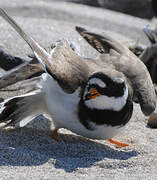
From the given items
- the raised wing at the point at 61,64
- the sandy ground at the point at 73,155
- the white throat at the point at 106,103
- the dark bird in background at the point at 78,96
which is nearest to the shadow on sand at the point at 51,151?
the sandy ground at the point at 73,155

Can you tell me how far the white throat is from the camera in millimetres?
3434

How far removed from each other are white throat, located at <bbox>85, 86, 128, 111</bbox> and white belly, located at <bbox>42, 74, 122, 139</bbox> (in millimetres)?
109

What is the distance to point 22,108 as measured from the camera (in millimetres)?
3762

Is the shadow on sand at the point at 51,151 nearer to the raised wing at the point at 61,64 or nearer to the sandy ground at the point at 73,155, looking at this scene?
the sandy ground at the point at 73,155

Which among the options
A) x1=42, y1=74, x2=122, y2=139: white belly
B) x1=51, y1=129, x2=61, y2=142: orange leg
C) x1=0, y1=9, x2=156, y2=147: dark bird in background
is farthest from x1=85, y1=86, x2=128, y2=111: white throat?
x1=51, y1=129, x2=61, y2=142: orange leg

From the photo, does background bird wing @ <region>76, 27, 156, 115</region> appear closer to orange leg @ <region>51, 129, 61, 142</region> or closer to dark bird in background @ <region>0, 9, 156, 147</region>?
dark bird in background @ <region>0, 9, 156, 147</region>

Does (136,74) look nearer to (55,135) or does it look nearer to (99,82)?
(99,82)

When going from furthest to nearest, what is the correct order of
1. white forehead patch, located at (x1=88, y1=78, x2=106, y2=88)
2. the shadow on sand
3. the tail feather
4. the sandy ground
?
1. the tail feather
2. white forehead patch, located at (x1=88, y1=78, x2=106, y2=88)
3. the shadow on sand
4. the sandy ground

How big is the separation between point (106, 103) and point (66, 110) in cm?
29

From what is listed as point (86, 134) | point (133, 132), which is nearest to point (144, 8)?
point (133, 132)

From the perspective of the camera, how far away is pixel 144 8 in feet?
28.9

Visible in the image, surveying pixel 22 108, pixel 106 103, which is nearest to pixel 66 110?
pixel 106 103

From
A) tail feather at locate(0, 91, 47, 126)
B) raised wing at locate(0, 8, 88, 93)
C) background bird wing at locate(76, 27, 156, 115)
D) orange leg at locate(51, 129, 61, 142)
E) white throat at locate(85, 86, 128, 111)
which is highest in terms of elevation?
raised wing at locate(0, 8, 88, 93)

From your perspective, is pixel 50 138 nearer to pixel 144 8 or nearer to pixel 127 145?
pixel 127 145
